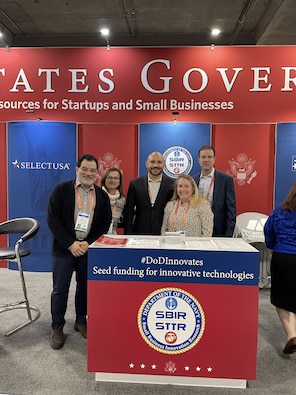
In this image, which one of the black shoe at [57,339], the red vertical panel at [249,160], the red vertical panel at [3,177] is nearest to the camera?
the black shoe at [57,339]

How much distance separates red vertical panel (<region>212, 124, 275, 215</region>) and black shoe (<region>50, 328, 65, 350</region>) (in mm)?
3069

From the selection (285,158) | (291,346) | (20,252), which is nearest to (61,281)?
(20,252)

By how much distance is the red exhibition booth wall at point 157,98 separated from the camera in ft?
16.4

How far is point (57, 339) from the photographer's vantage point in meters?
2.89

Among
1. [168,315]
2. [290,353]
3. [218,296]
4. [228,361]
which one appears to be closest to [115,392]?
[168,315]

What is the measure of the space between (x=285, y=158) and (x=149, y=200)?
8.06 feet

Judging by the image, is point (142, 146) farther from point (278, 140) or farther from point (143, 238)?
point (143, 238)

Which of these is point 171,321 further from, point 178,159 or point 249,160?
point 249,160

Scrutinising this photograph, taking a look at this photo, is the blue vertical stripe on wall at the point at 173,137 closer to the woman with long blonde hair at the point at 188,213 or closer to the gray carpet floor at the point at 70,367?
the woman with long blonde hair at the point at 188,213

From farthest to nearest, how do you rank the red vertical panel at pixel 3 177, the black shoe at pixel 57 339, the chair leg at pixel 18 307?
the red vertical panel at pixel 3 177 < the chair leg at pixel 18 307 < the black shoe at pixel 57 339

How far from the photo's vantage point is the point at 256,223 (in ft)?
14.2

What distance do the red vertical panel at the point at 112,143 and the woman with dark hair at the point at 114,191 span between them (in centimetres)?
160

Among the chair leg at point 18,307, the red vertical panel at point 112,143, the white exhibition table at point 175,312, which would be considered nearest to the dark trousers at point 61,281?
the chair leg at point 18,307

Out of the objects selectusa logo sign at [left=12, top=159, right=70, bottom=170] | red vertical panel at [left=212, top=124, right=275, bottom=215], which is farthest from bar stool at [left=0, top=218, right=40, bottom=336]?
red vertical panel at [left=212, top=124, right=275, bottom=215]
